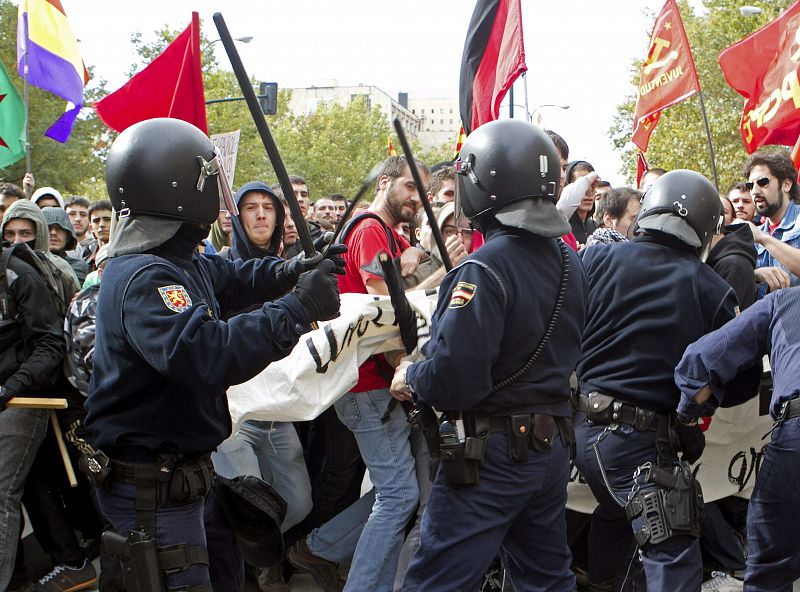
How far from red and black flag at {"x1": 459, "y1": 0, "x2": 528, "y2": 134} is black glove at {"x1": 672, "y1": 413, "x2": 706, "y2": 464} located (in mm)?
2486

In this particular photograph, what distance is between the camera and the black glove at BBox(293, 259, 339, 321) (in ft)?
10.4

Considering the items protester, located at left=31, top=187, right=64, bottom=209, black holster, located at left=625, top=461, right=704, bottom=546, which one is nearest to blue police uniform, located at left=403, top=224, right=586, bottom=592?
black holster, located at left=625, top=461, right=704, bottom=546

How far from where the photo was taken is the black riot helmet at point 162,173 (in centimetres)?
328

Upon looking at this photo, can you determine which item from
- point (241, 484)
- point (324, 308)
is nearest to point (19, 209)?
point (241, 484)

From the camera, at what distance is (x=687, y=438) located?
4.41 meters

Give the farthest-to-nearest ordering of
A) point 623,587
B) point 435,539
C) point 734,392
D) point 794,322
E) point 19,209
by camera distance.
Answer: point 19,209, point 623,587, point 734,392, point 794,322, point 435,539

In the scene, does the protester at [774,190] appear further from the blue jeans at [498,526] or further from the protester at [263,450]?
the blue jeans at [498,526]

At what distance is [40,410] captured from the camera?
5145 millimetres

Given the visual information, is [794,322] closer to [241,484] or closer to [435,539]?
[435,539]

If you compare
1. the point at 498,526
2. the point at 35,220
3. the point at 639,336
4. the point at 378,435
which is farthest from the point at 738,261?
the point at 35,220

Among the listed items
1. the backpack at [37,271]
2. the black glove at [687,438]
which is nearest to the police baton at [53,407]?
the backpack at [37,271]

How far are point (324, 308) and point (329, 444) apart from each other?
87.8 inches

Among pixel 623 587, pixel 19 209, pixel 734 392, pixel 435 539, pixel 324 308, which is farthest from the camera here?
pixel 19 209

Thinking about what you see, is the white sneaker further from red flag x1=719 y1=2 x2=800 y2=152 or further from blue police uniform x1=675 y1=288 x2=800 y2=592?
red flag x1=719 y1=2 x2=800 y2=152
